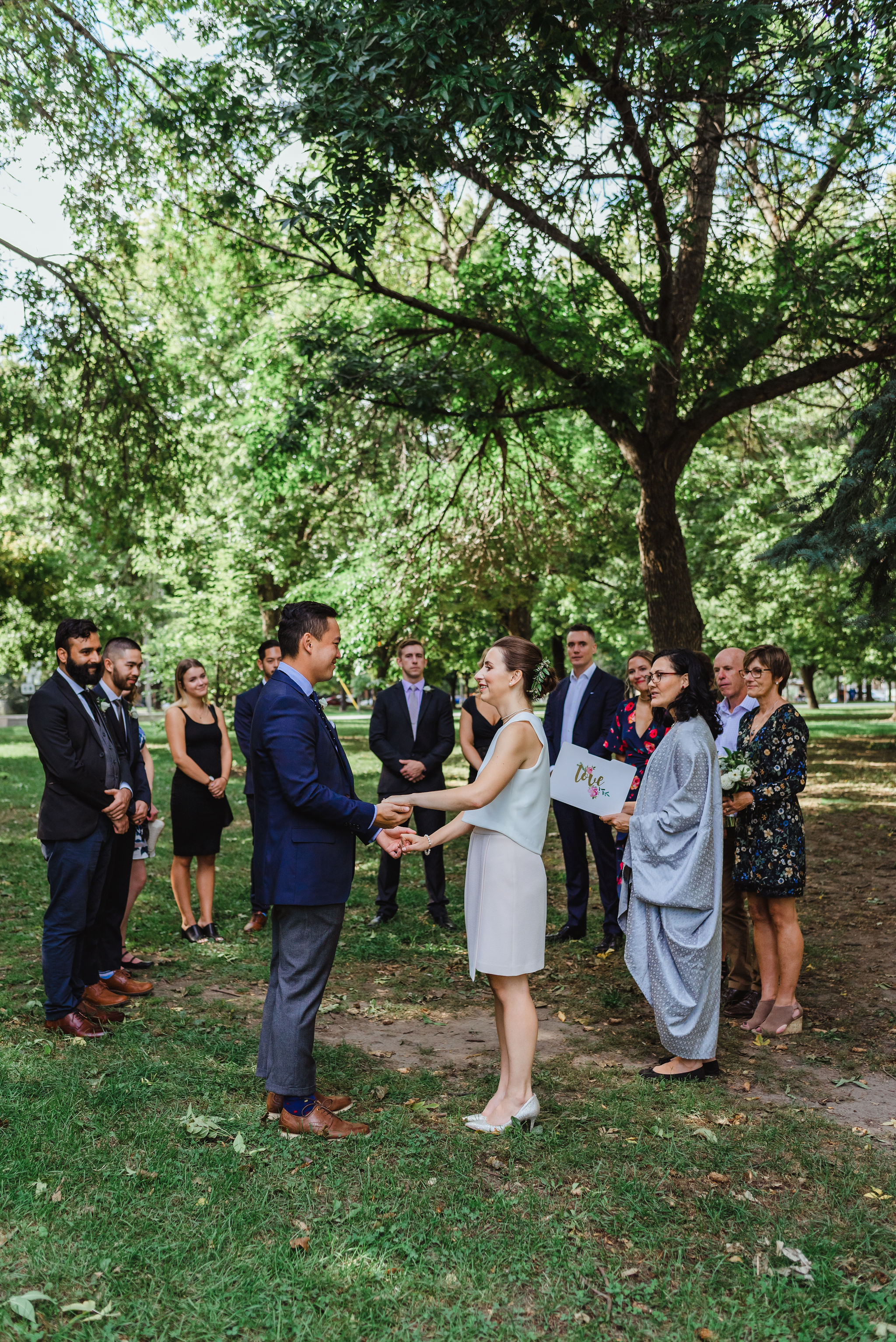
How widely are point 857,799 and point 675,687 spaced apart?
1256cm

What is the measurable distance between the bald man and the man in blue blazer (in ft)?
9.87

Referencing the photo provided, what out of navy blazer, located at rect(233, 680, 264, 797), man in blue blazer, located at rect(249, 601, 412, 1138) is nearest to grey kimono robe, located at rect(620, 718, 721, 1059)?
man in blue blazer, located at rect(249, 601, 412, 1138)

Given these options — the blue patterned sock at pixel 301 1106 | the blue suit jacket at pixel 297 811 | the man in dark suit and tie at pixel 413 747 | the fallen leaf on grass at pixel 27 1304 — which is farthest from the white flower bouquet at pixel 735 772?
the fallen leaf on grass at pixel 27 1304

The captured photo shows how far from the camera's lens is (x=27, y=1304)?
322 centimetres

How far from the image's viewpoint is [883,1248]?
365 cm

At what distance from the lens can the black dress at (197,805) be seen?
26.2 feet

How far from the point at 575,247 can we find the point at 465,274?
1.63 metres

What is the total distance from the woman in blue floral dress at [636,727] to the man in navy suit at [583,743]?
621 mm

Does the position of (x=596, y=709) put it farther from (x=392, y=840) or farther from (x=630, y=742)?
(x=392, y=840)

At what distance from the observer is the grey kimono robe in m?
5.22

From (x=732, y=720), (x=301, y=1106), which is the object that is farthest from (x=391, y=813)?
(x=732, y=720)

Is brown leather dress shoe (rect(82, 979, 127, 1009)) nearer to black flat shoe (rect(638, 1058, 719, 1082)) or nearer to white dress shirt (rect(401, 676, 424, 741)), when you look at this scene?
black flat shoe (rect(638, 1058, 719, 1082))

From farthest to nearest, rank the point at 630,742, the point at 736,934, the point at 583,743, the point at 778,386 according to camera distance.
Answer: the point at 778,386 → the point at 583,743 → the point at 630,742 → the point at 736,934

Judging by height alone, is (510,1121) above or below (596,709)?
below
